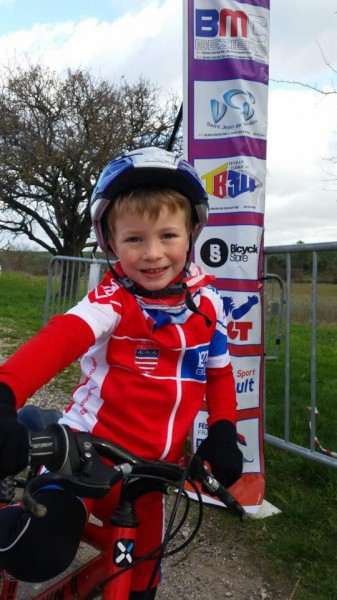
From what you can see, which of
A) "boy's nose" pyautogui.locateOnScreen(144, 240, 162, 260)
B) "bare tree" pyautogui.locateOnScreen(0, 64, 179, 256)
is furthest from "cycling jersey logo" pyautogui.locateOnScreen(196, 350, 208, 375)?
"bare tree" pyautogui.locateOnScreen(0, 64, 179, 256)

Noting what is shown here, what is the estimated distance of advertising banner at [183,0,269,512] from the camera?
3.39m

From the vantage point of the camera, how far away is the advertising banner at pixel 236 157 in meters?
3.39

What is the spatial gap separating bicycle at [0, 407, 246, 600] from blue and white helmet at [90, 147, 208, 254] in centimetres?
79

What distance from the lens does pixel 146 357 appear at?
1.78 metres

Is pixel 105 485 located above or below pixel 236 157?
below

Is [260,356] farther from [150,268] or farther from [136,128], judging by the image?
[136,128]

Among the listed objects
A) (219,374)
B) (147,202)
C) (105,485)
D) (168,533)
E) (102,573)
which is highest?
(147,202)

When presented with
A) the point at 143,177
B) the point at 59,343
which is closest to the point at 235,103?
the point at 143,177

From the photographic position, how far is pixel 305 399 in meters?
5.67

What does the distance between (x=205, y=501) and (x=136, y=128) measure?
65.6ft

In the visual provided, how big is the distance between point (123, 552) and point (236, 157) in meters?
2.66

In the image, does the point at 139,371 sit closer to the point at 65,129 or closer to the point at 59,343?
the point at 59,343

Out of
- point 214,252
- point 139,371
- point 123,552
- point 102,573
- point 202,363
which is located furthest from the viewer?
point 214,252

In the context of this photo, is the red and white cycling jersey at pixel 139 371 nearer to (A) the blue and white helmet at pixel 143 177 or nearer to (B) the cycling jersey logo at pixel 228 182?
(A) the blue and white helmet at pixel 143 177
